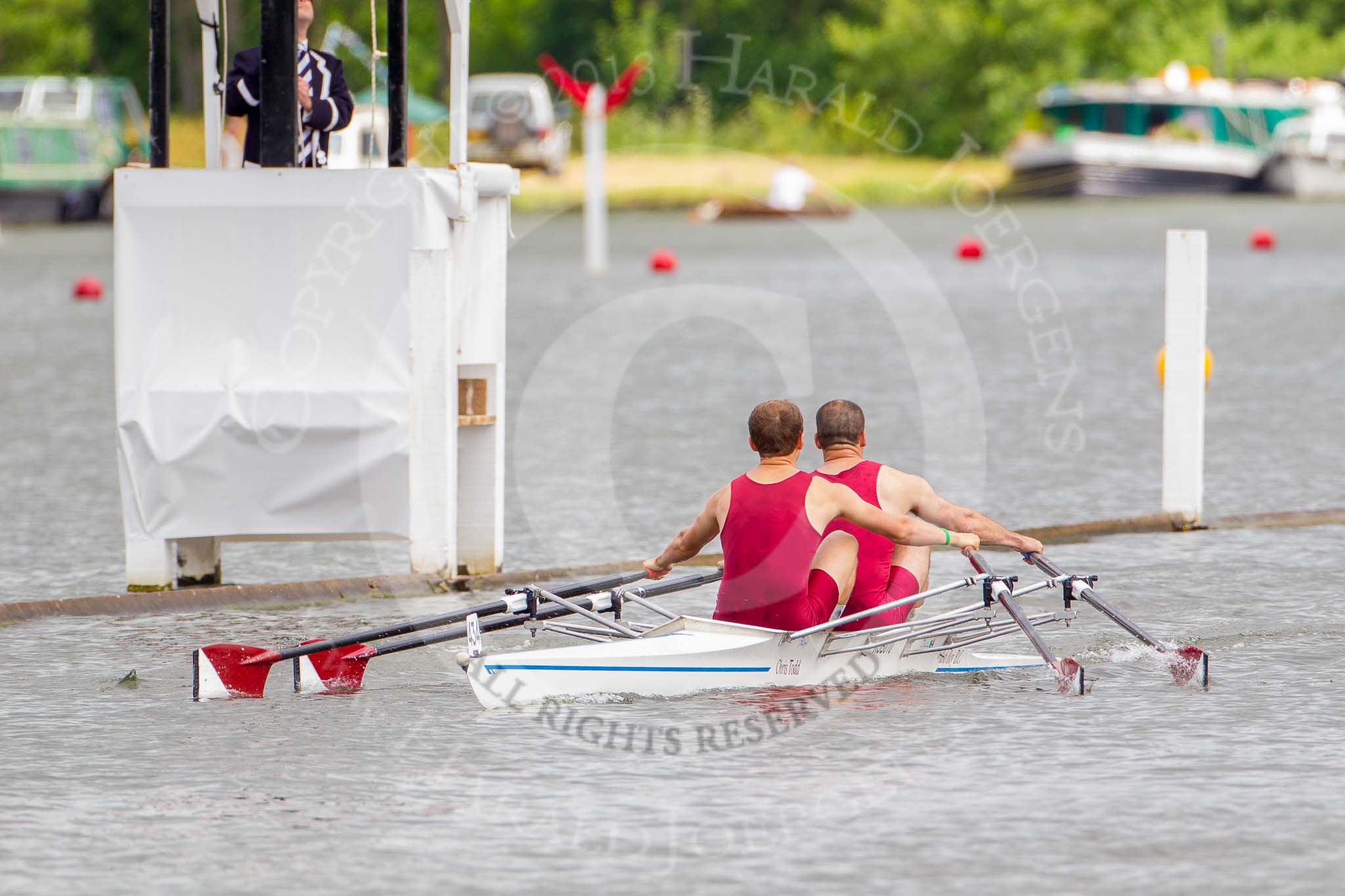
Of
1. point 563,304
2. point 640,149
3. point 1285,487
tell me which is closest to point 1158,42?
point 640,149

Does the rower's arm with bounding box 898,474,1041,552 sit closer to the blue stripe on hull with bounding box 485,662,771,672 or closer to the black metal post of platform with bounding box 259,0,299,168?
the blue stripe on hull with bounding box 485,662,771,672

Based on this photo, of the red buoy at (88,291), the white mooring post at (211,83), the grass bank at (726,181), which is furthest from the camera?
the grass bank at (726,181)

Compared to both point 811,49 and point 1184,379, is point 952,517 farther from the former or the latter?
point 811,49

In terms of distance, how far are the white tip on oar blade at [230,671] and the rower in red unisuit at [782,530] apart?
1461 mm

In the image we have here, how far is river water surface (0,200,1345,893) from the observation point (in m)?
5.77

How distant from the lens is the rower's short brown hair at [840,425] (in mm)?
8102

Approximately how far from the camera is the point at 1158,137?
6259 cm

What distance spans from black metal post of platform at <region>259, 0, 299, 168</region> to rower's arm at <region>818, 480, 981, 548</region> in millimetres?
3504

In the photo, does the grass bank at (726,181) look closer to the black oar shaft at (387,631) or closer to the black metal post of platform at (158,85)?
the black metal post of platform at (158,85)

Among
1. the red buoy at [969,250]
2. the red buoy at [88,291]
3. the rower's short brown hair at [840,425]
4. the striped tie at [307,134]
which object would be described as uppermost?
the red buoy at [969,250]

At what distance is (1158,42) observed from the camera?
→ 7850 cm

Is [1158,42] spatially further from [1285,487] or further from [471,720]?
[471,720]

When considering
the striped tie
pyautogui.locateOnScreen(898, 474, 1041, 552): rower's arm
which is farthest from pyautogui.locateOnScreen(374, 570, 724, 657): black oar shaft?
the striped tie

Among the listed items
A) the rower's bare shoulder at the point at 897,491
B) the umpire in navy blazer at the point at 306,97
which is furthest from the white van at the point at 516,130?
the rower's bare shoulder at the point at 897,491
